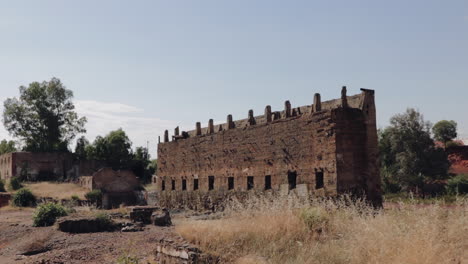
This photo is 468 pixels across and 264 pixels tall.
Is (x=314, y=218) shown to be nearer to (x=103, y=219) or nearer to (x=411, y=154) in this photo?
(x=103, y=219)

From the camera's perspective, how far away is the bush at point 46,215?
17.2 metres

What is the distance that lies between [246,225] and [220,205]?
11389mm

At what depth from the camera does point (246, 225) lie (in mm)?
8727

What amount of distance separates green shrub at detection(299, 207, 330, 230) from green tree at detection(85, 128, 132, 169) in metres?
44.8

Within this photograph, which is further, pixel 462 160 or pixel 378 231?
pixel 462 160

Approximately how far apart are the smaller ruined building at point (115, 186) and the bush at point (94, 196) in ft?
3.00

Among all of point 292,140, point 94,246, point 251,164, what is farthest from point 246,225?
point 251,164

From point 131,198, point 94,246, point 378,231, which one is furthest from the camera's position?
point 131,198

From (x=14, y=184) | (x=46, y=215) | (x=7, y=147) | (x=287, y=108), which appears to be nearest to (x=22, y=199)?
(x=14, y=184)

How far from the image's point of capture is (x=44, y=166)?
45.6m

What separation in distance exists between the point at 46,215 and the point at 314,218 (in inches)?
497

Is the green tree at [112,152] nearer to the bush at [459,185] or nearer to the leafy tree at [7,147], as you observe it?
the leafy tree at [7,147]

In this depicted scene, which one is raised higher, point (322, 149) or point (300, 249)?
point (322, 149)

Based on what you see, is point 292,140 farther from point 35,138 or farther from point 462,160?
point 35,138
